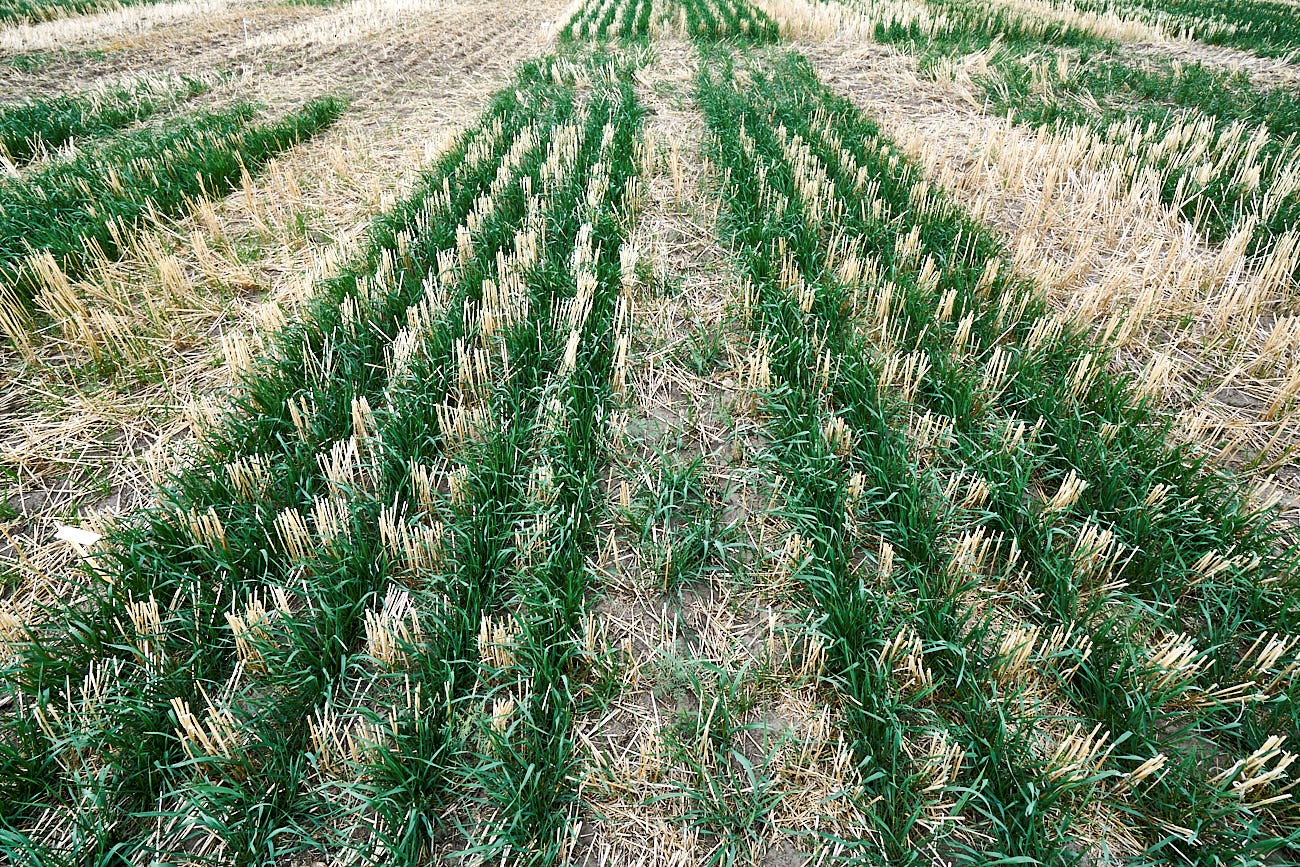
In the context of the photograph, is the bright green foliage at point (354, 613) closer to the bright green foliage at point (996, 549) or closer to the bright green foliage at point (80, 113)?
the bright green foliage at point (996, 549)

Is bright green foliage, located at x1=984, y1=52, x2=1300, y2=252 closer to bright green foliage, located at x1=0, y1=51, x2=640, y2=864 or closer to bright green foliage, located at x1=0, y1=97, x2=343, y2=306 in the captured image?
bright green foliage, located at x1=0, y1=51, x2=640, y2=864

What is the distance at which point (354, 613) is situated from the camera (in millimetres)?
1910

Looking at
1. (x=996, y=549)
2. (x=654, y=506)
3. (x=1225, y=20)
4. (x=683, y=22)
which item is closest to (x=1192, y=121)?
(x=996, y=549)

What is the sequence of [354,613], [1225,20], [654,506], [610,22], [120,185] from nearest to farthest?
[354,613], [654,506], [120,185], [610,22], [1225,20]

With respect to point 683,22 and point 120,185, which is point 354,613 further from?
point 683,22

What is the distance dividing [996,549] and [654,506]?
3.96 ft

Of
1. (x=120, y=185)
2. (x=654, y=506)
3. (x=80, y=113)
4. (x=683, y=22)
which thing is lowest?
(x=654, y=506)

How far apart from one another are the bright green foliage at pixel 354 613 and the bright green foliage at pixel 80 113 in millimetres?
4805

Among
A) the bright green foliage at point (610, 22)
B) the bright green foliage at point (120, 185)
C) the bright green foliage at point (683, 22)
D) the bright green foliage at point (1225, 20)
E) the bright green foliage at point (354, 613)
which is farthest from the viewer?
the bright green foliage at point (610, 22)

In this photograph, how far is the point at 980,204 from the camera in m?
4.37

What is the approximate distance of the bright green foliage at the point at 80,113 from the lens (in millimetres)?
5492

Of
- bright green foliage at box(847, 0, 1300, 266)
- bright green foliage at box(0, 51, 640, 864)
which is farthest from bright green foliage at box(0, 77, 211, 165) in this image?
bright green foliage at box(847, 0, 1300, 266)

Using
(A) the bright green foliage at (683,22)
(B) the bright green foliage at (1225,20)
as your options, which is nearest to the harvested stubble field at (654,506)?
(A) the bright green foliage at (683,22)

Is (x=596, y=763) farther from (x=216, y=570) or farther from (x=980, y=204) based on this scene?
(x=980, y=204)
